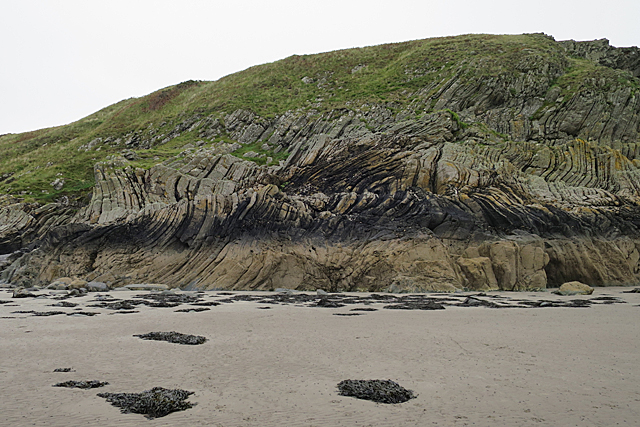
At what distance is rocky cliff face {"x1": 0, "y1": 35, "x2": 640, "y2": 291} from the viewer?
70.3 feet

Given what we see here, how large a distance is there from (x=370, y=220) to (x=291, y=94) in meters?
40.6

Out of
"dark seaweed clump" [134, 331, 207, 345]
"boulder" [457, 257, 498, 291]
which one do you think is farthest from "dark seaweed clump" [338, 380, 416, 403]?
"boulder" [457, 257, 498, 291]

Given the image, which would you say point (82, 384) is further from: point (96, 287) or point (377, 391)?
point (96, 287)

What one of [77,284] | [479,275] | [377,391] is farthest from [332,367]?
[77,284]

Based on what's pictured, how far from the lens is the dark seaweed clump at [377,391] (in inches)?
180

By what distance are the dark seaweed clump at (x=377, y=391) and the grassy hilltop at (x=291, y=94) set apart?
33.0 meters

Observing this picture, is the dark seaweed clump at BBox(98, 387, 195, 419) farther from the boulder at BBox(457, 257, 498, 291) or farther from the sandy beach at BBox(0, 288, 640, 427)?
the boulder at BBox(457, 257, 498, 291)

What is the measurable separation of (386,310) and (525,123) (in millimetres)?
34678

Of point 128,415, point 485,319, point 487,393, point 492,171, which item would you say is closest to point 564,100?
point 492,171

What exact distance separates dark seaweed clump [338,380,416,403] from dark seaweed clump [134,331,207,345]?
3864mm

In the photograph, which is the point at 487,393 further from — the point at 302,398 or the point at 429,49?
the point at 429,49

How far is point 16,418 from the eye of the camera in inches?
155

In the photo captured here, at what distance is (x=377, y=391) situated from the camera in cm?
472

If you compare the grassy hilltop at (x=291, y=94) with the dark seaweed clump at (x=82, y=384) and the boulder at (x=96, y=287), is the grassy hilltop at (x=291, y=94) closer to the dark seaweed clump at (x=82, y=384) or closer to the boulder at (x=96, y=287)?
the boulder at (x=96, y=287)
